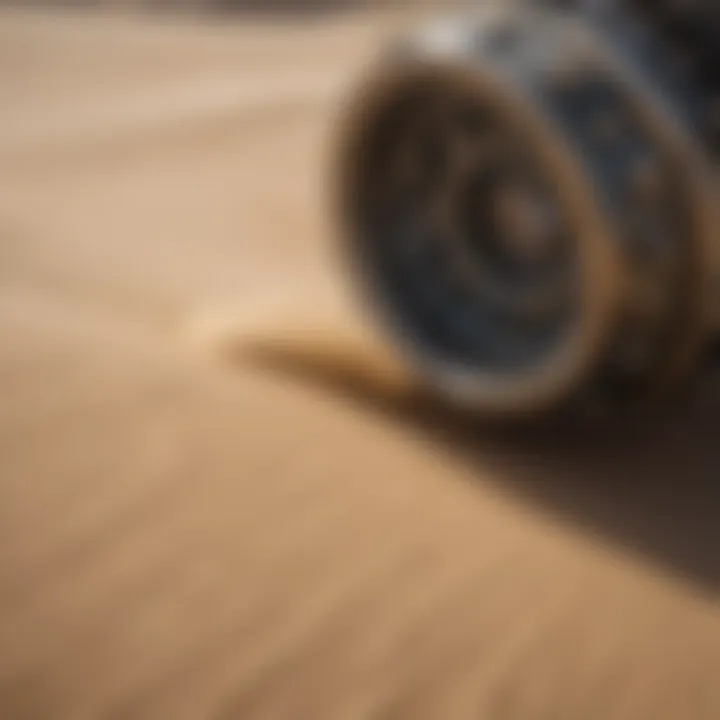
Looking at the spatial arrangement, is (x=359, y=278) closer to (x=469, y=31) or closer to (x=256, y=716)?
(x=469, y=31)

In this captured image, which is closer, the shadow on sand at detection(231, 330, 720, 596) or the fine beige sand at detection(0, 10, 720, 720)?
the fine beige sand at detection(0, 10, 720, 720)

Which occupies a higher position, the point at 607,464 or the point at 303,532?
the point at 607,464

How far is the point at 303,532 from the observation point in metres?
1.90

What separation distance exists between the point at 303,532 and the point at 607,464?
0.63 meters

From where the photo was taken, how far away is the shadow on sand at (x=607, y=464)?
1971 millimetres

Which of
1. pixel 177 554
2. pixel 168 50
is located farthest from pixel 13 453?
pixel 168 50

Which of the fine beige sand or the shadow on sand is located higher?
the shadow on sand

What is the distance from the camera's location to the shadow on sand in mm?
1971

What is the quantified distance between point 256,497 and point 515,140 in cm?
72

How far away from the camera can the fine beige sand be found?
1.59 metres

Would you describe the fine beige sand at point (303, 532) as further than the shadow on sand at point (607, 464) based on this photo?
No

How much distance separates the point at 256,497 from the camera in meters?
1.97

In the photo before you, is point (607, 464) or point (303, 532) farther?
point (607, 464)

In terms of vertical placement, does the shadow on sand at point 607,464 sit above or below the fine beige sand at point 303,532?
above
